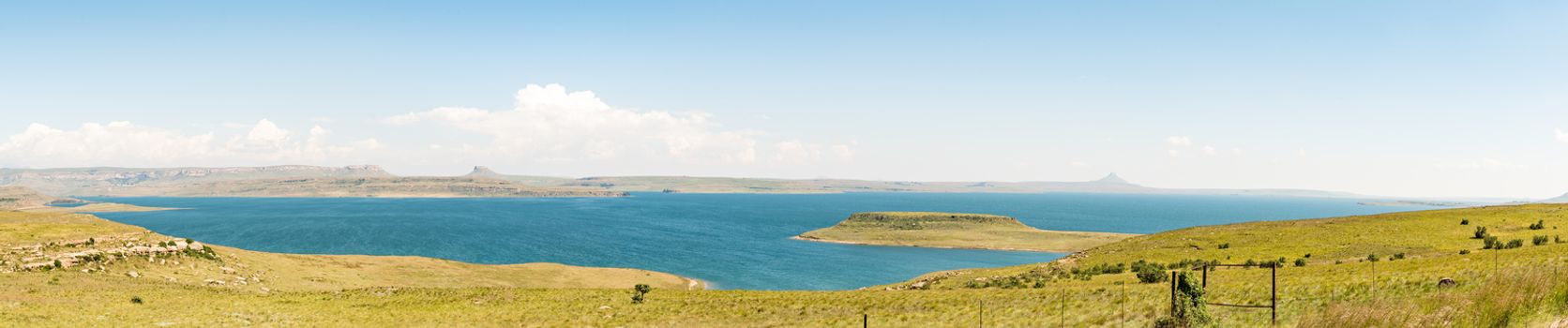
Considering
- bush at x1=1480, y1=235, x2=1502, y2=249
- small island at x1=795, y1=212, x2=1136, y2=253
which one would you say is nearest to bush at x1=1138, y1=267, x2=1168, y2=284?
bush at x1=1480, y1=235, x2=1502, y2=249

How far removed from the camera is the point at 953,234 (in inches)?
5655

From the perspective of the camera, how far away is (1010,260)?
110188mm

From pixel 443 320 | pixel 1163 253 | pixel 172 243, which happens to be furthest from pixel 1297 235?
pixel 172 243

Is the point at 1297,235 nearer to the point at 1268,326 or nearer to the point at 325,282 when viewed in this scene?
the point at 1268,326

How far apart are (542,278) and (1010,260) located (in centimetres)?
7226

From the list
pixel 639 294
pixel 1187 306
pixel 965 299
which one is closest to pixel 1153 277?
pixel 965 299

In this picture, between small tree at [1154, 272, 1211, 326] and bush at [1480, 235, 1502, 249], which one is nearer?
small tree at [1154, 272, 1211, 326]

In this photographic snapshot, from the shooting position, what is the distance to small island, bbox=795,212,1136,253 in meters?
132

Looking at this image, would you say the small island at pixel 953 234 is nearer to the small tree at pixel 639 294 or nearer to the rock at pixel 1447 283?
the small tree at pixel 639 294

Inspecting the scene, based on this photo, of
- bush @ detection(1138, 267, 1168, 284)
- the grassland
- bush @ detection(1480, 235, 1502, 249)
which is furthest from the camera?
bush @ detection(1480, 235, 1502, 249)

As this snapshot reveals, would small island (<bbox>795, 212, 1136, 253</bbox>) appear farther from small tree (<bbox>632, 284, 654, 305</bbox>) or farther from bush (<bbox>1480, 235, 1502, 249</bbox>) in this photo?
small tree (<bbox>632, 284, 654, 305</bbox>)

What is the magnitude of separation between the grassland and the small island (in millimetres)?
67953

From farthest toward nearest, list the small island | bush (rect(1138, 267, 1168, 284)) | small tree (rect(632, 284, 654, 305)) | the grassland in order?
the small island, small tree (rect(632, 284, 654, 305)), bush (rect(1138, 267, 1168, 284)), the grassland

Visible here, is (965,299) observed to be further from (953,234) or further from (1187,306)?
(953,234)
